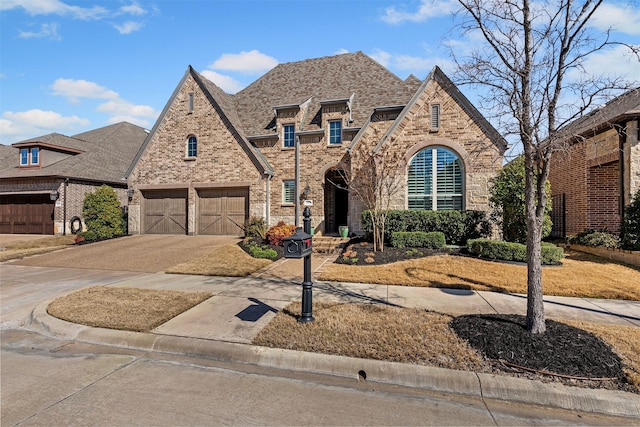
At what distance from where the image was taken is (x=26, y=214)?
66.1 ft

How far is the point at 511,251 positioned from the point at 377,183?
4847mm

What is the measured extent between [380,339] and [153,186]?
17.6 m

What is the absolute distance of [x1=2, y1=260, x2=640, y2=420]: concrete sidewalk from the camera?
335cm

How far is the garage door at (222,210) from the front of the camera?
1716cm

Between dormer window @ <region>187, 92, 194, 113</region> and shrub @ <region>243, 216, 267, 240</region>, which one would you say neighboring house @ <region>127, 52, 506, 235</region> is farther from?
shrub @ <region>243, 216, 267, 240</region>

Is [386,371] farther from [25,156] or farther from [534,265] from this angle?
[25,156]

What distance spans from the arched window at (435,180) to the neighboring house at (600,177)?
3595 mm

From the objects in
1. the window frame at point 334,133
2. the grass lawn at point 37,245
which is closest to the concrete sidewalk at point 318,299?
the grass lawn at point 37,245

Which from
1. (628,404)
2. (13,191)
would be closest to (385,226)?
(628,404)

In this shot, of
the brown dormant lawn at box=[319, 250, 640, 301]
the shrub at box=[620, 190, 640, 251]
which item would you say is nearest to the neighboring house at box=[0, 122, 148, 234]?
the brown dormant lawn at box=[319, 250, 640, 301]

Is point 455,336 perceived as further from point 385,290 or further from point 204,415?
point 204,415

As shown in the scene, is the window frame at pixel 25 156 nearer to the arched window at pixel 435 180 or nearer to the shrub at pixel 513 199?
the arched window at pixel 435 180

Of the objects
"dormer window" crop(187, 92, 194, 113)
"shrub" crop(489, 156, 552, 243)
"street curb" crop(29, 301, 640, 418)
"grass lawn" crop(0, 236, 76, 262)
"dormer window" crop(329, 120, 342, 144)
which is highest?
"dormer window" crop(187, 92, 194, 113)

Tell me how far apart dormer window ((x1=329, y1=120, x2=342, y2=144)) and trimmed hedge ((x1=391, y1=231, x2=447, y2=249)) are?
23.9ft
